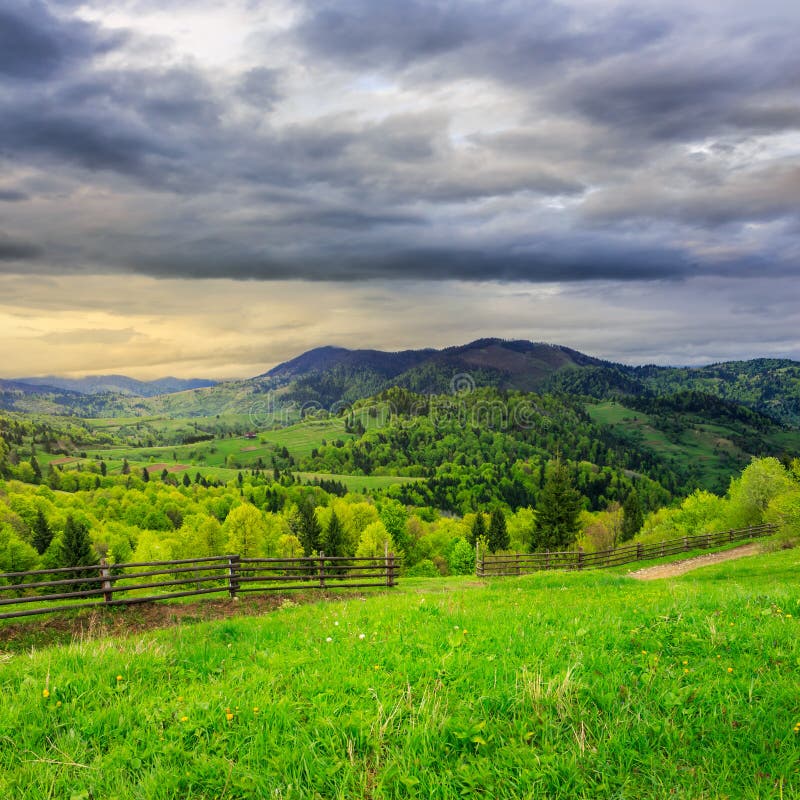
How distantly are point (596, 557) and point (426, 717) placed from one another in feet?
149

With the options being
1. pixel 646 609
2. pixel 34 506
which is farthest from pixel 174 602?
pixel 34 506

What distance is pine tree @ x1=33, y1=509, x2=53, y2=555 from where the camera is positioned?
82625 millimetres

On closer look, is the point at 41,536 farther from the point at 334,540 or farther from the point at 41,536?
the point at 334,540

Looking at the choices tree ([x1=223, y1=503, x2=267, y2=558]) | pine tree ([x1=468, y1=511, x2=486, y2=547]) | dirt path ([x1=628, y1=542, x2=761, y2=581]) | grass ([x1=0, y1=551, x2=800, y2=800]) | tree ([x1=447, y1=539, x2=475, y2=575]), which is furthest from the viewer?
pine tree ([x1=468, y1=511, x2=486, y2=547])

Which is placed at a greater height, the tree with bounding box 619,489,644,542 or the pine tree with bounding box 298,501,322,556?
the pine tree with bounding box 298,501,322,556

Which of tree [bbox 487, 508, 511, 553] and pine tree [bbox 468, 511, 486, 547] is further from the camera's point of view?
pine tree [bbox 468, 511, 486, 547]

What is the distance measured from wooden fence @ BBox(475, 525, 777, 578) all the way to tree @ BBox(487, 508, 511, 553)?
54597mm

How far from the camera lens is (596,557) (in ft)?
148

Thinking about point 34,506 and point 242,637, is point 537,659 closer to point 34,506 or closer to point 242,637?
point 242,637

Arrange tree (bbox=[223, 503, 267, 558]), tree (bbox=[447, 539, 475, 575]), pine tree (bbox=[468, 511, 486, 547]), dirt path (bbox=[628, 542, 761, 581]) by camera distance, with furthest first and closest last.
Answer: pine tree (bbox=[468, 511, 486, 547])
tree (bbox=[447, 539, 475, 575])
tree (bbox=[223, 503, 267, 558])
dirt path (bbox=[628, 542, 761, 581])

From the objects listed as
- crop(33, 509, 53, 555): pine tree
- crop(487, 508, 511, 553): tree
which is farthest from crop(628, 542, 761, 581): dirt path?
crop(33, 509, 53, 555): pine tree

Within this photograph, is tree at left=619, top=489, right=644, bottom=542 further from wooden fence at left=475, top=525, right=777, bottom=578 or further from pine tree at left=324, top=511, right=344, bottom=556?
pine tree at left=324, top=511, right=344, bottom=556

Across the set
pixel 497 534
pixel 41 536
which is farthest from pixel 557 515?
pixel 41 536

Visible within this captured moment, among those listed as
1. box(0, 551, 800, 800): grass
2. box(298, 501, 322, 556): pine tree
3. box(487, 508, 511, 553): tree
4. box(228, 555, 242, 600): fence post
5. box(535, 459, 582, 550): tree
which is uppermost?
box(0, 551, 800, 800): grass
